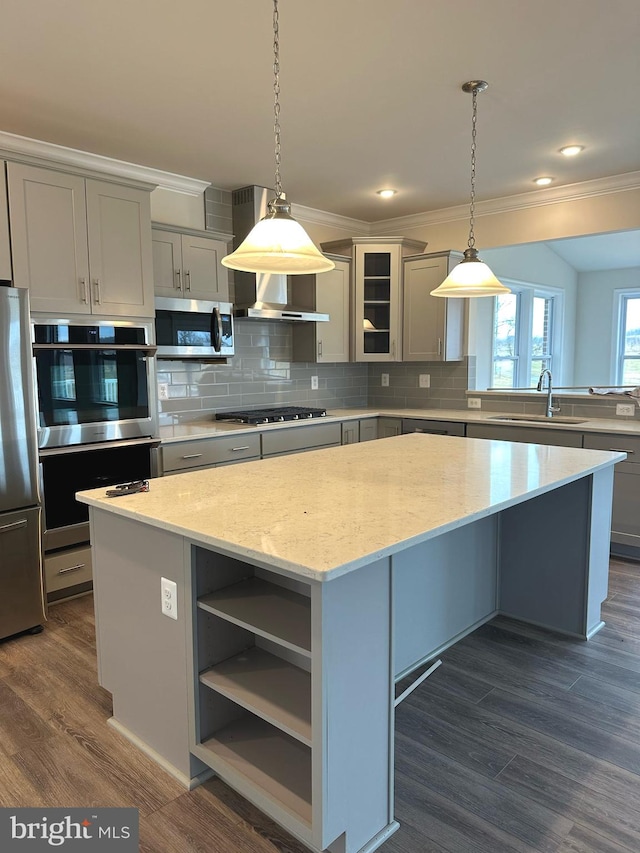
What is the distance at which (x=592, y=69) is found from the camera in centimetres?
257

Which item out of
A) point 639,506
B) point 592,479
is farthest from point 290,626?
point 639,506

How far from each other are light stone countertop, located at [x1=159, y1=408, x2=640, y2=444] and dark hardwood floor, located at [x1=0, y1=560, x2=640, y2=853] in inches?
57.0

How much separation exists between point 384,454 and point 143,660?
4.64 ft

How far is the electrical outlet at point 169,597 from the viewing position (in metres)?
1.75

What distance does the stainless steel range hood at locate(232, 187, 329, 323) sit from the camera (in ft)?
13.9

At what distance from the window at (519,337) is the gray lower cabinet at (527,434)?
1726 millimetres

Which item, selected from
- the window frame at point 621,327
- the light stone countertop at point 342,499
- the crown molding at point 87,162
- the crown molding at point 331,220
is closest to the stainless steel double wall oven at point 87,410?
the crown molding at point 87,162

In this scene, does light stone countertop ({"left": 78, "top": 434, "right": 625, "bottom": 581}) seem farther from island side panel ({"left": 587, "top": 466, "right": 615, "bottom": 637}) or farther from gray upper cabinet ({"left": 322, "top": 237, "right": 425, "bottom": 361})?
gray upper cabinet ({"left": 322, "top": 237, "right": 425, "bottom": 361})

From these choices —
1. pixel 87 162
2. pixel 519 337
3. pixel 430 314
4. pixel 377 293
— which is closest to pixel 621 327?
pixel 519 337

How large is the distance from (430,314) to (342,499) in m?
3.33

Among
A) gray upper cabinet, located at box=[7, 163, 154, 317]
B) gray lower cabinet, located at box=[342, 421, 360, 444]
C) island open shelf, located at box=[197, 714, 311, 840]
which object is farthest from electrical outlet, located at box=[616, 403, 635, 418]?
island open shelf, located at box=[197, 714, 311, 840]

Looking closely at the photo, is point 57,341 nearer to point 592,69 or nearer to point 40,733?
point 40,733

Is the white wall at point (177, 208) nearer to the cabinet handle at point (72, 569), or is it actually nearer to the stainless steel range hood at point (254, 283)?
the stainless steel range hood at point (254, 283)

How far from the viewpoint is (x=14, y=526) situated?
276 cm
